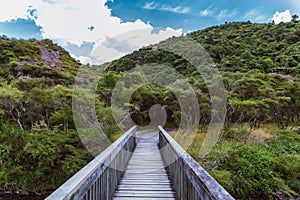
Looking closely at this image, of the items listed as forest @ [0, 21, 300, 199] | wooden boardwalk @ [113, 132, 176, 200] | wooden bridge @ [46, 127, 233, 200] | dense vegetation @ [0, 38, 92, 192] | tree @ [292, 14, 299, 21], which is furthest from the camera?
tree @ [292, 14, 299, 21]

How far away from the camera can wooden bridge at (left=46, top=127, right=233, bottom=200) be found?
4.93 ft

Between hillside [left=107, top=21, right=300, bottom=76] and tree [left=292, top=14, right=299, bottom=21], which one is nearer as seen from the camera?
hillside [left=107, top=21, right=300, bottom=76]

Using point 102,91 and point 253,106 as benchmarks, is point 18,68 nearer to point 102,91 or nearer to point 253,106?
point 102,91

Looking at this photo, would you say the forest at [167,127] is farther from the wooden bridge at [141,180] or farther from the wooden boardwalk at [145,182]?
the wooden bridge at [141,180]

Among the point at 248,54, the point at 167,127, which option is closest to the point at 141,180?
the point at 167,127

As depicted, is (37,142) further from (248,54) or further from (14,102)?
(248,54)

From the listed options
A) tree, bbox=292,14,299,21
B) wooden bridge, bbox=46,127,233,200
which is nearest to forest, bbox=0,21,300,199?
wooden bridge, bbox=46,127,233,200

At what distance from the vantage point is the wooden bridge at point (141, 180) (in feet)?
4.93

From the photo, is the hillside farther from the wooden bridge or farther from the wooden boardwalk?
the wooden bridge

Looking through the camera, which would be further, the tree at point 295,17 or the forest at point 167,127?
the tree at point 295,17

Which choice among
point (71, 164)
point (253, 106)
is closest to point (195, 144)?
point (253, 106)

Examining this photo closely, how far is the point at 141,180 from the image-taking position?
3.91 meters

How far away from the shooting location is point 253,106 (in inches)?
449

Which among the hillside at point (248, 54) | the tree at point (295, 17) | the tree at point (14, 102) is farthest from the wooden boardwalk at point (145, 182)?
the tree at point (295, 17)
